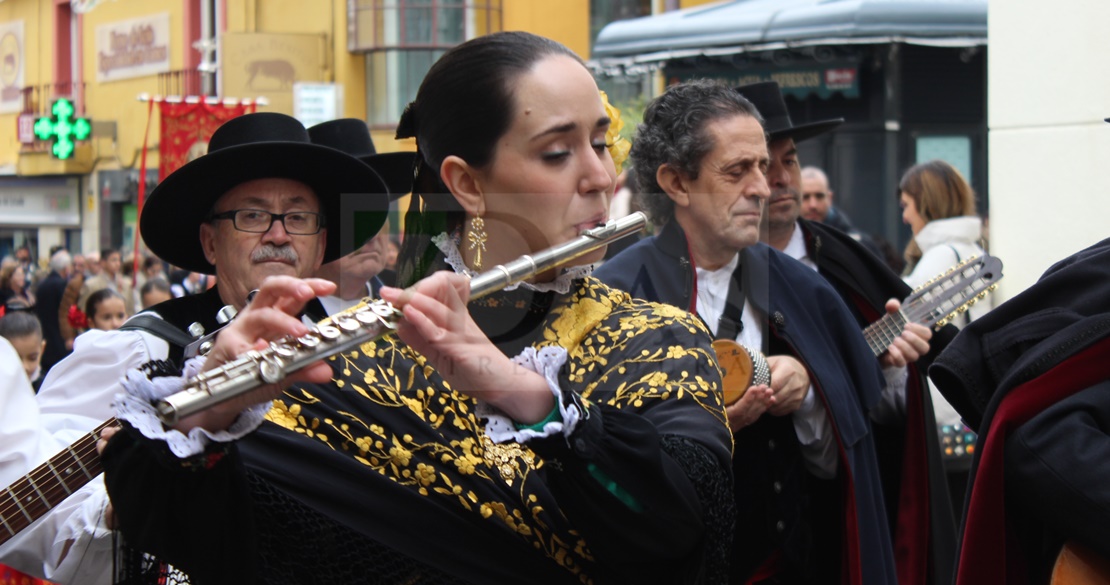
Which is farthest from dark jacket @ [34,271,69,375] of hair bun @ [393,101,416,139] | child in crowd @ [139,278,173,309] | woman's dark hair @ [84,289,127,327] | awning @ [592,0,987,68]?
hair bun @ [393,101,416,139]

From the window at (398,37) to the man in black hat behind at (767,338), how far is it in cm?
1730

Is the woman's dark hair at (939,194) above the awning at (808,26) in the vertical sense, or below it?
below

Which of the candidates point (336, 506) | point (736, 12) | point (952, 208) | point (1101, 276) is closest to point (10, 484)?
→ point (336, 506)

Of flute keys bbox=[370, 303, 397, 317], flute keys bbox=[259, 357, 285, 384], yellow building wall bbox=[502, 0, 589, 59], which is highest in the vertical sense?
yellow building wall bbox=[502, 0, 589, 59]

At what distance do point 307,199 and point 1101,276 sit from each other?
1747mm

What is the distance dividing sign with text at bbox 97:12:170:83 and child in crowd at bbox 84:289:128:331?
1632cm

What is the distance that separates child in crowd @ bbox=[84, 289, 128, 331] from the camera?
6.85 meters

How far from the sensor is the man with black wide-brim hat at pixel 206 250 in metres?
2.87

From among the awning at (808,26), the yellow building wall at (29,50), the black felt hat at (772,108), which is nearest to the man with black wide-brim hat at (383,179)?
the black felt hat at (772,108)

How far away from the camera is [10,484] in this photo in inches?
110

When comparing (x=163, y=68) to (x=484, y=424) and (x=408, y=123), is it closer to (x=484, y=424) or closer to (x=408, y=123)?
(x=408, y=123)

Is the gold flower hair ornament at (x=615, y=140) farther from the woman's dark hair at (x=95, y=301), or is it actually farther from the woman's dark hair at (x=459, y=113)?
the woman's dark hair at (x=95, y=301)

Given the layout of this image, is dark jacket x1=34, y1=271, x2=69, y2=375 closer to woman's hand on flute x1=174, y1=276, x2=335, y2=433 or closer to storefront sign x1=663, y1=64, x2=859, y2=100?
storefront sign x1=663, y1=64, x2=859, y2=100

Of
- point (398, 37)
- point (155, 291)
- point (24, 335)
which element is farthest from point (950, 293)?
point (398, 37)
